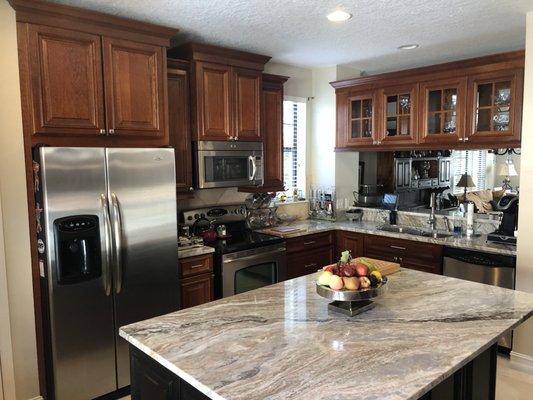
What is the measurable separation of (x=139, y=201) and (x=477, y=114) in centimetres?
295

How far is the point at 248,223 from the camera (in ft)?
14.1

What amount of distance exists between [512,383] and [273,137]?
2.88 meters

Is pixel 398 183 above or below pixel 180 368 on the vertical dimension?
above

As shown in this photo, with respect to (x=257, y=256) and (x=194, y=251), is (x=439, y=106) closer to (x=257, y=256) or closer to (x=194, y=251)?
(x=257, y=256)

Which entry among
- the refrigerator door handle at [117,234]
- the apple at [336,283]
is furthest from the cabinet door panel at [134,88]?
the apple at [336,283]

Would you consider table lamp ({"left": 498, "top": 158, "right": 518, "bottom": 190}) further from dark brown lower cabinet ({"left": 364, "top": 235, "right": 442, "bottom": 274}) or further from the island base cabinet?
the island base cabinet

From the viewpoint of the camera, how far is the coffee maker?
3537 mm

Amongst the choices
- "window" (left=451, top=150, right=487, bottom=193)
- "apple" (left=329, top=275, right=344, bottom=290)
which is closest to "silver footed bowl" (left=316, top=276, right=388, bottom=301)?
"apple" (left=329, top=275, right=344, bottom=290)

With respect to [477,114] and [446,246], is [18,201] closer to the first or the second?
[446,246]

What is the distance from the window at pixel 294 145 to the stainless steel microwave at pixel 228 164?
3.02 feet

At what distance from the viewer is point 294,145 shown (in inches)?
196

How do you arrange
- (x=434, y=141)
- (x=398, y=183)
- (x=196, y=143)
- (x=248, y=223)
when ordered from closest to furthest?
(x=196, y=143)
(x=434, y=141)
(x=248, y=223)
(x=398, y=183)

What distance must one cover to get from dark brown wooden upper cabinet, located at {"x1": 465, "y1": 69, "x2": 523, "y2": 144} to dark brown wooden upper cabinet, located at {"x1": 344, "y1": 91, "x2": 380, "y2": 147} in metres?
0.96

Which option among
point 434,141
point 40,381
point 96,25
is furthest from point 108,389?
point 434,141
